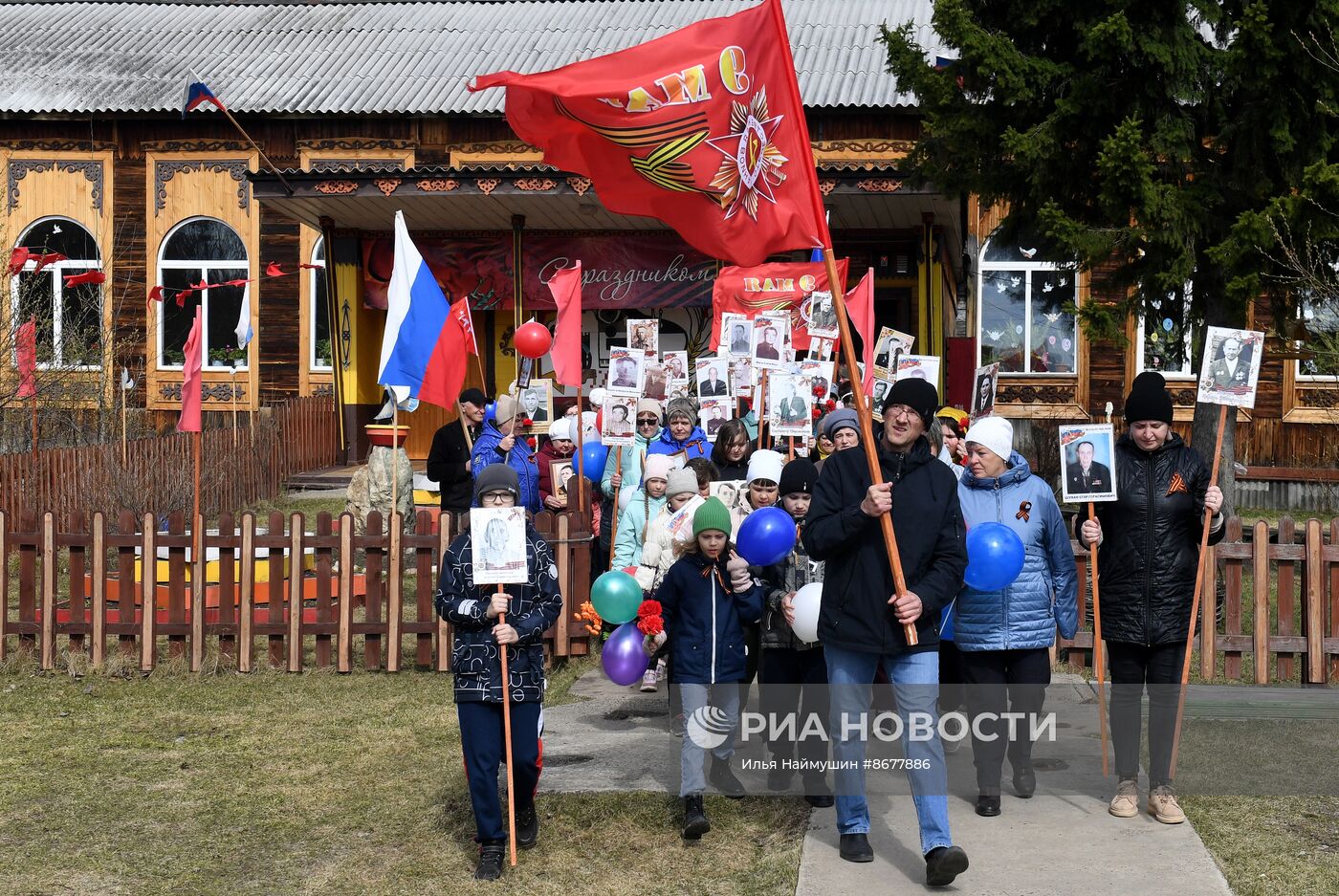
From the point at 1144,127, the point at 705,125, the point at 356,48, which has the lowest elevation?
the point at 705,125

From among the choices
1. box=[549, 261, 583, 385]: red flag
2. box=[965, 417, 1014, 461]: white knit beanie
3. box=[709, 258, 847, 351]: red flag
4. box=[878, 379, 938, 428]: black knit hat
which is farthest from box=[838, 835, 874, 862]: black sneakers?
box=[709, 258, 847, 351]: red flag

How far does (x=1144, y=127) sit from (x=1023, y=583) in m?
5.99

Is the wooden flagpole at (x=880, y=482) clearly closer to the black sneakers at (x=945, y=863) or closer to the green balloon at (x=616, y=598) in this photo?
the black sneakers at (x=945, y=863)

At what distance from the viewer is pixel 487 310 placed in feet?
69.9

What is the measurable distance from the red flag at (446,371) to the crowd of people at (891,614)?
3.21 metres

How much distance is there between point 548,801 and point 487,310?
15.4 metres

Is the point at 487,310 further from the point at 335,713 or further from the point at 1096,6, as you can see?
the point at 335,713

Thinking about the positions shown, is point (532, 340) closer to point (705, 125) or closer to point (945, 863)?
point (705, 125)

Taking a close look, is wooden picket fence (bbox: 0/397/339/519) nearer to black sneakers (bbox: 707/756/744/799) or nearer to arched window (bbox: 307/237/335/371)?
arched window (bbox: 307/237/335/371)

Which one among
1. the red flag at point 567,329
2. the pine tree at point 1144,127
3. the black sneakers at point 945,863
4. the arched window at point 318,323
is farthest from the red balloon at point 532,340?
the arched window at point 318,323

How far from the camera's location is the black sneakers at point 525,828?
5914 millimetres

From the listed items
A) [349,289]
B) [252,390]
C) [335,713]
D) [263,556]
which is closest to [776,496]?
[335,713]

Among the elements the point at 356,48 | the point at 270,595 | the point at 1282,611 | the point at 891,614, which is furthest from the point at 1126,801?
the point at 356,48

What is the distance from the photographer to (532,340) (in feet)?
39.0
